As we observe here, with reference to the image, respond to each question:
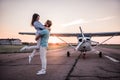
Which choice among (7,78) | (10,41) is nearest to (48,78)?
(7,78)

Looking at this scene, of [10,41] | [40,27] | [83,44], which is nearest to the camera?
[40,27]

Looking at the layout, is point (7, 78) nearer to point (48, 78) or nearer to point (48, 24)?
point (48, 78)

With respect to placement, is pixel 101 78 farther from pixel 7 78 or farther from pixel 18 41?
pixel 18 41

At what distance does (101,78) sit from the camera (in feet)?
18.9

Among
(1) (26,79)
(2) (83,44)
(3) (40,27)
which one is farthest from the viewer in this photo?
(2) (83,44)

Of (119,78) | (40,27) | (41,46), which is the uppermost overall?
(40,27)

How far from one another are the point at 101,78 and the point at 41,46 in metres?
2.20

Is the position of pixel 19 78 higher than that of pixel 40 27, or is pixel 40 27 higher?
pixel 40 27

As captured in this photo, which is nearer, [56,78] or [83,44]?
[56,78]

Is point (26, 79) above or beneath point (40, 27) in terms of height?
beneath

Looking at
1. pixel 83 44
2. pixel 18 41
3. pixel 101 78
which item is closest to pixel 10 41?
pixel 18 41

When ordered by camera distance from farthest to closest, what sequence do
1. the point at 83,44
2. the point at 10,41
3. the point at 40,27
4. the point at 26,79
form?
1. the point at 10,41
2. the point at 83,44
3. the point at 40,27
4. the point at 26,79

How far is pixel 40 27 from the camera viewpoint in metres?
6.61

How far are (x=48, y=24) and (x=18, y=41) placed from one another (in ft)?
456
